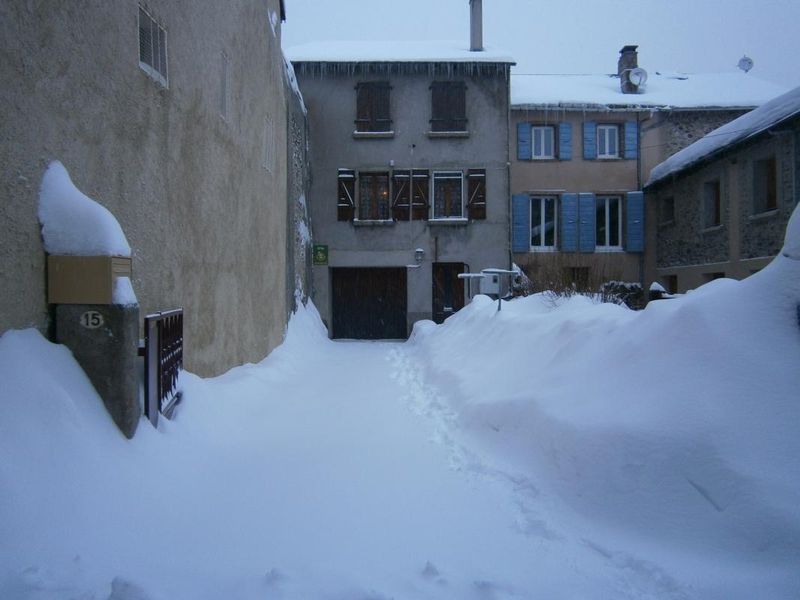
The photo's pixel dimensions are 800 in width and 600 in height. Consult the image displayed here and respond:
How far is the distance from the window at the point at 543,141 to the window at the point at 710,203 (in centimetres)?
498

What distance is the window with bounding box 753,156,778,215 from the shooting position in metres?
12.2

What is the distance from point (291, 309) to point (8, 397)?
933 centimetres

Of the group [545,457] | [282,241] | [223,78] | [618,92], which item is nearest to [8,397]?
[545,457]

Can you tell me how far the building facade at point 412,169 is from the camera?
15.9 metres

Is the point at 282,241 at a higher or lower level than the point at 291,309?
higher

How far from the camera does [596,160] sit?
57.5 ft

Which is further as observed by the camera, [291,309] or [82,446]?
[291,309]

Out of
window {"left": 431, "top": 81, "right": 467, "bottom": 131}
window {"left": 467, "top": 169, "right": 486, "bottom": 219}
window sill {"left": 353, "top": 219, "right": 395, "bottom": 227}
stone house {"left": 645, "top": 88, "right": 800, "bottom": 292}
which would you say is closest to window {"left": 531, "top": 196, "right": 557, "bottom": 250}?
window {"left": 467, "top": 169, "right": 486, "bottom": 219}

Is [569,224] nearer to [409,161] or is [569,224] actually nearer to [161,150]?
[409,161]

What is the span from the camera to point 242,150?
7.25 metres

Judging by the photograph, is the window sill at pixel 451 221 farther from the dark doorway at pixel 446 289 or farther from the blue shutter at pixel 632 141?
the blue shutter at pixel 632 141

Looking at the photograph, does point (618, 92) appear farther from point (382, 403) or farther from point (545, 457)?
point (545, 457)

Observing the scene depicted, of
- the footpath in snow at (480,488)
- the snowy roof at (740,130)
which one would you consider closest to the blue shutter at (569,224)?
the snowy roof at (740,130)

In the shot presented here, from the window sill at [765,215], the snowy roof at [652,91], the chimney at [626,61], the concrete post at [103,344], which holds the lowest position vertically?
the concrete post at [103,344]
